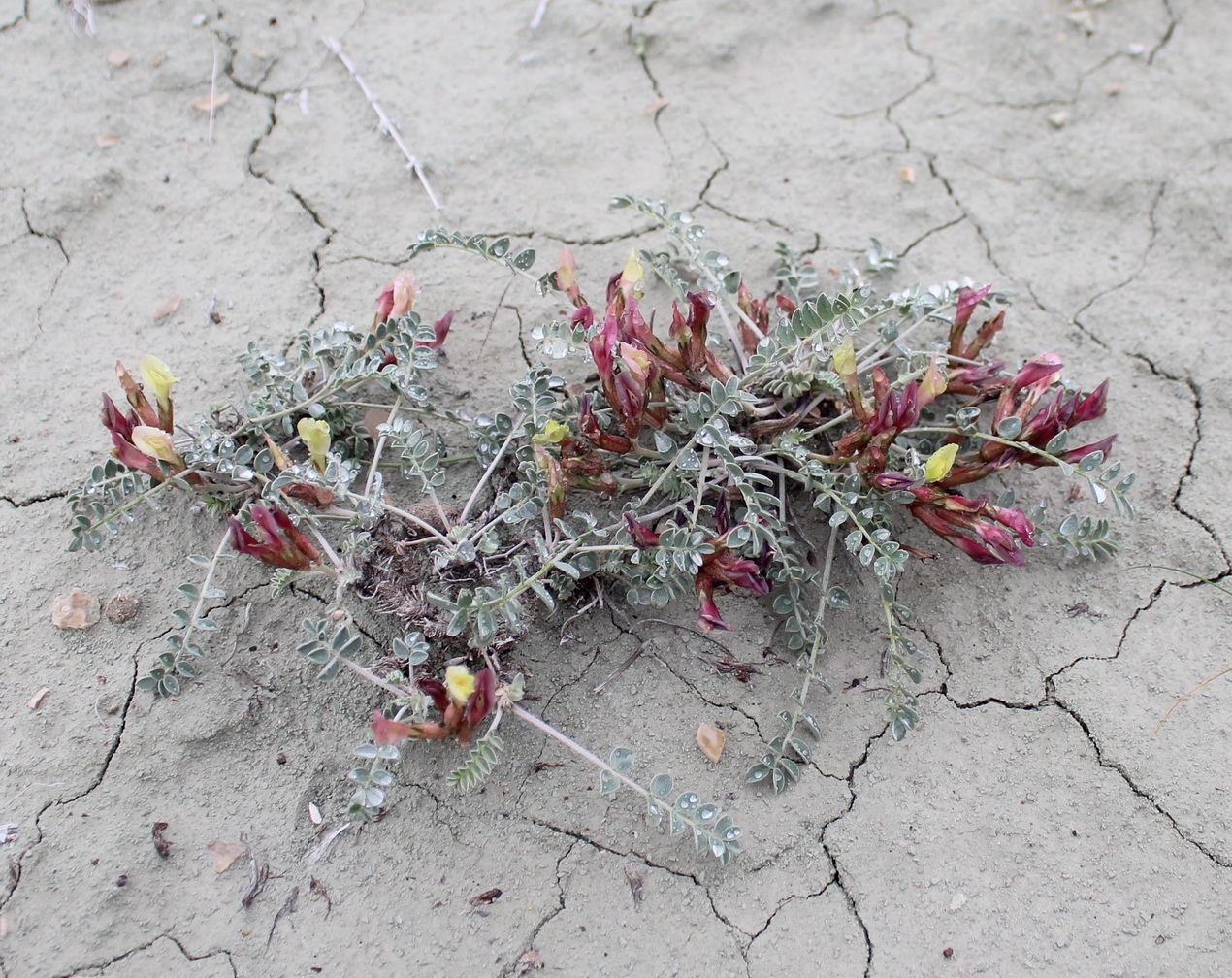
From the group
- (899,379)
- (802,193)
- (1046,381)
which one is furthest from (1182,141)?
(899,379)

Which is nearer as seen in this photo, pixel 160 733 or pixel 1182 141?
pixel 160 733

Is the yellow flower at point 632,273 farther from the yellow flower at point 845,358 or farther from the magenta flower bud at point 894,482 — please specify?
the magenta flower bud at point 894,482

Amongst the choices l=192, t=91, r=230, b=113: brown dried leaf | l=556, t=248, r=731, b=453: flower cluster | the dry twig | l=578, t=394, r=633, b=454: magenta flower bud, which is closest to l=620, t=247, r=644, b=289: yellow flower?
l=556, t=248, r=731, b=453: flower cluster

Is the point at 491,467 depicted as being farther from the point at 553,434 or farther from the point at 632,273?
the point at 632,273

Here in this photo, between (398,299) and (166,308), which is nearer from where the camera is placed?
(398,299)

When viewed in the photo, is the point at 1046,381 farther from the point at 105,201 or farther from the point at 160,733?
the point at 105,201

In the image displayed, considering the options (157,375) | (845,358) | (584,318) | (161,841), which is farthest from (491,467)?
(161,841)
